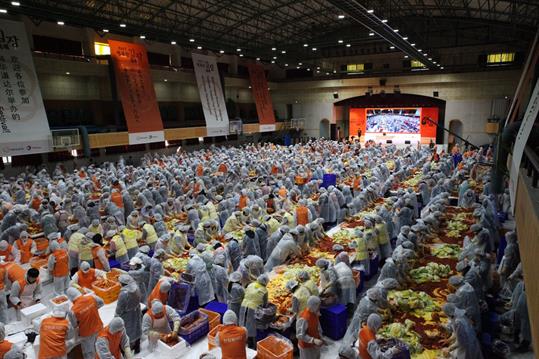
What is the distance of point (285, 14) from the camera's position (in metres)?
29.2

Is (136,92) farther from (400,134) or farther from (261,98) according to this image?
(400,134)

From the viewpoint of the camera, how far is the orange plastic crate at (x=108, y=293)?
756 cm

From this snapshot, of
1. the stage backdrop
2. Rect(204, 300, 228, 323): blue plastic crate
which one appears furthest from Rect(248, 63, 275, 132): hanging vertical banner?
Rect(204, 300, 228, 323): blue plastic crate

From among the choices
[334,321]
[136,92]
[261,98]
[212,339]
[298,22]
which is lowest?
[334,321]

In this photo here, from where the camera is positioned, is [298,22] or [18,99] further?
[298,22]

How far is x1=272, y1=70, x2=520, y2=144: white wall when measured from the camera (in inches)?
1171

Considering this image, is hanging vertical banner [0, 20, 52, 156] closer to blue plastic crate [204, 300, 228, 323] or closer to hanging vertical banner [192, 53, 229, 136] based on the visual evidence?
hanging vertical banner [192, 53, 229, 136]

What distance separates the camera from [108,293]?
25.1 feet

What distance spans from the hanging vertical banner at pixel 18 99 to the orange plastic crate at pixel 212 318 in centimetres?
1549

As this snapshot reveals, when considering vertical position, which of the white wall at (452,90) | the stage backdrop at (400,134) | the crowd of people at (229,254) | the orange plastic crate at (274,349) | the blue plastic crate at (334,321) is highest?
the white wall at (452,90)

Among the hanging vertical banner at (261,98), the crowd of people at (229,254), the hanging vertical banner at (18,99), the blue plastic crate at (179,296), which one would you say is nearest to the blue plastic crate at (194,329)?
the crowd of people at (229,254)

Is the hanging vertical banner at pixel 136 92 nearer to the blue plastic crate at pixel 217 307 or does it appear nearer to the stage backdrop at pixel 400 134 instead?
the blue plastic crate at pixel 217 307

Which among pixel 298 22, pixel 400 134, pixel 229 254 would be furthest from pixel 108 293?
pixel 400 134

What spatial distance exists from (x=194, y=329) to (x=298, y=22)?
98.3ft
